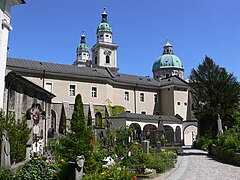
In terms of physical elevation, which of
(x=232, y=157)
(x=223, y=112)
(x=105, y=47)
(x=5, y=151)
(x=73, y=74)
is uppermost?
(x=105, y=47)

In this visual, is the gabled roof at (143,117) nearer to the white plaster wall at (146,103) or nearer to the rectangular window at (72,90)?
the white plaster wall at (146,103)

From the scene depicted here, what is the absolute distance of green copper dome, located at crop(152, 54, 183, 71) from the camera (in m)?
77.0

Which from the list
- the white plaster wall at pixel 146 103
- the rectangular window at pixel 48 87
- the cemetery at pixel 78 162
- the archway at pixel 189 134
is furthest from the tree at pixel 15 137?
the archway at pixel 189 134

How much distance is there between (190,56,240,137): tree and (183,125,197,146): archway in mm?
13826

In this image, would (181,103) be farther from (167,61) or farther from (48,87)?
(167,61)

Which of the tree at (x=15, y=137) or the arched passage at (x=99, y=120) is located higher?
the arched passage at (x=99, y=120)

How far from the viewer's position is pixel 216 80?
90.6 ft

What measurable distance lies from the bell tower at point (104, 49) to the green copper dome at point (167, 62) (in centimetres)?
1746

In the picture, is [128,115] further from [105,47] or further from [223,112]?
[105,47]

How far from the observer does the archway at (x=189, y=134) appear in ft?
140

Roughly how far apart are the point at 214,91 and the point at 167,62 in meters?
50.9

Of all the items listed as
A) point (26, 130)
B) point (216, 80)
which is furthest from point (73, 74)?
point (26, 130)

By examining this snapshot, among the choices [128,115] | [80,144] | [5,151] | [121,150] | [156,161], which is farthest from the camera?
[128,115]

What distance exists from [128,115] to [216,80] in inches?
471
